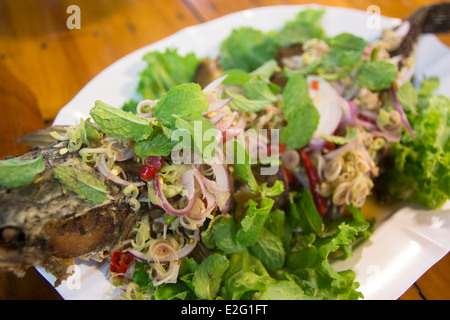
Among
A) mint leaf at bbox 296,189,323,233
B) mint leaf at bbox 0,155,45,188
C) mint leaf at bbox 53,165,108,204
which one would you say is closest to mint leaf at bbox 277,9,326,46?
mint leaf at bbox 296,189,323,233

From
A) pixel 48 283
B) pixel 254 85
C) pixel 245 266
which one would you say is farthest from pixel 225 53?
pixel 48 283

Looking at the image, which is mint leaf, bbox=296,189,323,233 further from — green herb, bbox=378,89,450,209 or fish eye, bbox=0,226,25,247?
fish eye, bbox=0,226,25,247

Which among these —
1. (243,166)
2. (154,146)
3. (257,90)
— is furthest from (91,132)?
(257,90)

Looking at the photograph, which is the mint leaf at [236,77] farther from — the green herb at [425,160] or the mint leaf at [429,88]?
the mint leaf at [429,88]

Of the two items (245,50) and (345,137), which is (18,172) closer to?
(345,137)

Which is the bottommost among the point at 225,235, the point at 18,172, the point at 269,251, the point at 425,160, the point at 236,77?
the point at 269,251

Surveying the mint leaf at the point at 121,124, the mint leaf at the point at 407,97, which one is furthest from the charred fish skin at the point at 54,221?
the mint leaf at the point at 407,97

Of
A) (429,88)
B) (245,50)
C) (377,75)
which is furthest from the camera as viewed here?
(245,50)
